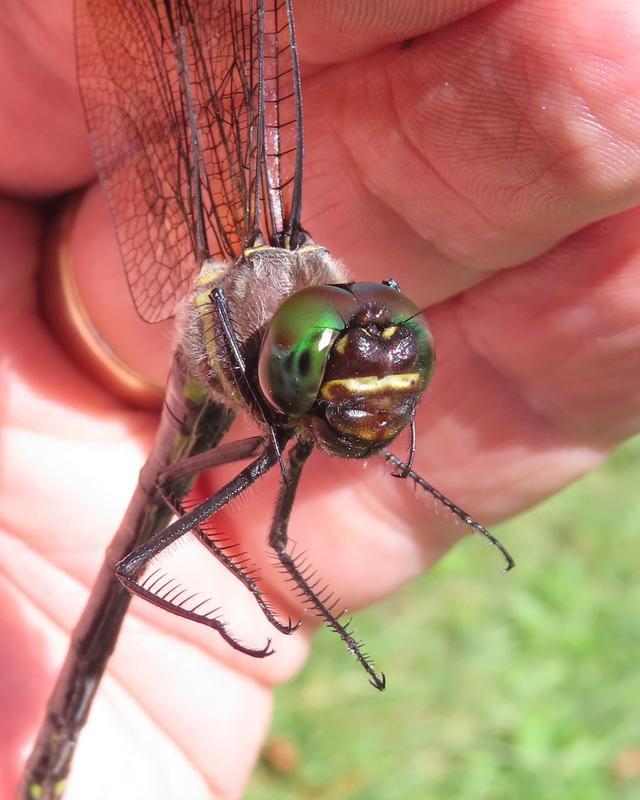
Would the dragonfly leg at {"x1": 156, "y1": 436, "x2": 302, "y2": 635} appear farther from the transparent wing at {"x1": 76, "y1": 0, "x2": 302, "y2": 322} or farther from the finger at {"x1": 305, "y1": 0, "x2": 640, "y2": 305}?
the finger at {"x1": 305, "y1": 0, "x2": 640, "y2": 305}

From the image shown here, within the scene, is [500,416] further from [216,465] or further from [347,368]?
[347,368]

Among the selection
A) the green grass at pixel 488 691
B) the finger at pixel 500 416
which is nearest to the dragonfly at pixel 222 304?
the finger at pixel 500 416

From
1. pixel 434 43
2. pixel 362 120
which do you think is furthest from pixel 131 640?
pixel 434 43

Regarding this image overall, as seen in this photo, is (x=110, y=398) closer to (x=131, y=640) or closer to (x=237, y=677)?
(x=131, y=640)

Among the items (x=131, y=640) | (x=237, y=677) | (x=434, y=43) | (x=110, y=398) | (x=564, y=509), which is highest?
(x=434, y=43)

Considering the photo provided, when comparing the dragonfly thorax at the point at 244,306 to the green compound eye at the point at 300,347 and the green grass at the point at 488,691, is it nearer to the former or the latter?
the green compound eye at the point at 300,347

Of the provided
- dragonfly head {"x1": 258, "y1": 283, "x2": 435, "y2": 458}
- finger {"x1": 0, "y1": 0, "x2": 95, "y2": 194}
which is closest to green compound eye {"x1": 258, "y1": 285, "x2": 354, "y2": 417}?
dragonfly head {"x1": 258, "y1": 283, "x2": 435, "y2": 458}
